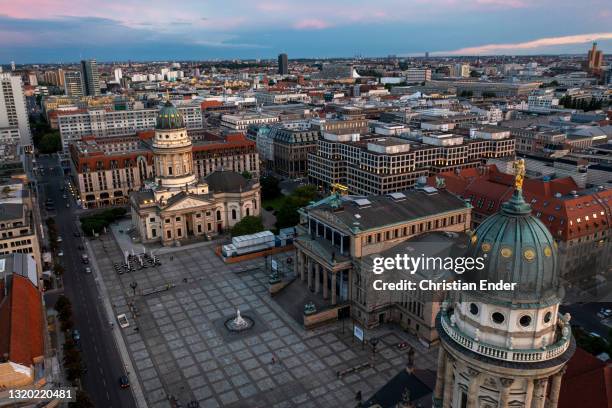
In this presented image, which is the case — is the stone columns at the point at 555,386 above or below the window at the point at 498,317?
below

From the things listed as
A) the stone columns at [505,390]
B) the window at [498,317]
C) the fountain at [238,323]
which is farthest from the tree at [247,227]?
the stone columns at [505,390]

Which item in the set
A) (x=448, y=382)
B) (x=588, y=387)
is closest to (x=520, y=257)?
(x=448, y=382)

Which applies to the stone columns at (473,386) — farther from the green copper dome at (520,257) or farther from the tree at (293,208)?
the tree at (293,208)

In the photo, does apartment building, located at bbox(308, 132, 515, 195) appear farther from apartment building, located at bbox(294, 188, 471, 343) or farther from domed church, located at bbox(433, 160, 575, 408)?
domed church, located at bbox(433, 160, 575, 408)

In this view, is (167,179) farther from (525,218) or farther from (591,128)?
(591,128)

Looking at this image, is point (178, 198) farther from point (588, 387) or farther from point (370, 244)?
point (588, 387)
